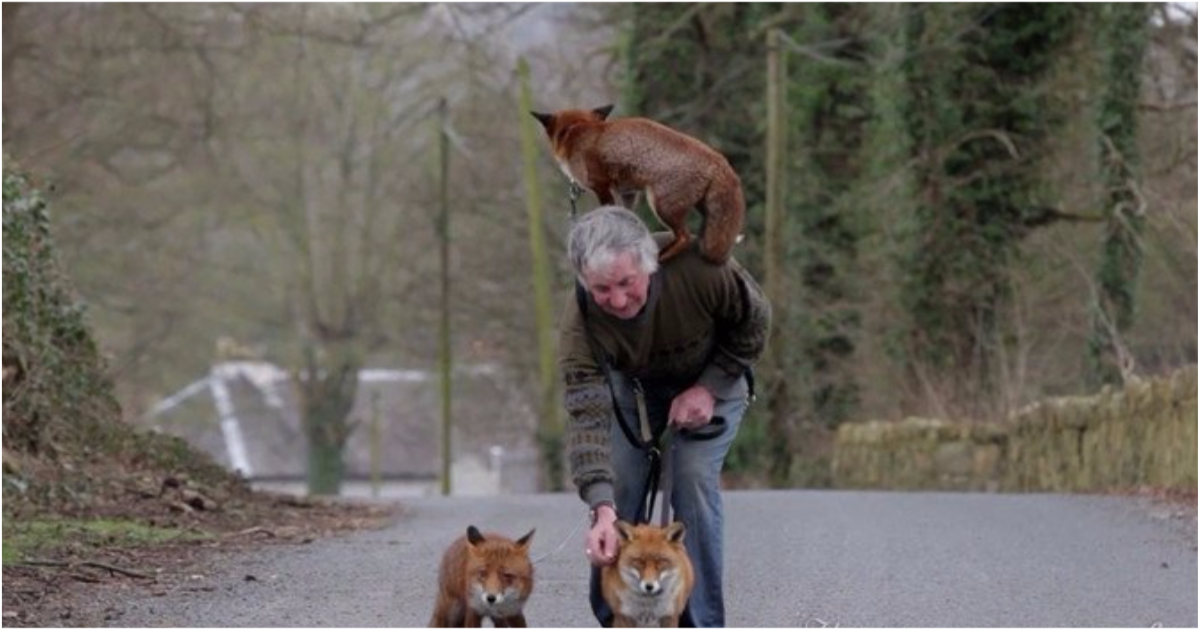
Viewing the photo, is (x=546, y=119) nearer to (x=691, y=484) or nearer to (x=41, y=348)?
(x=691, y=484)

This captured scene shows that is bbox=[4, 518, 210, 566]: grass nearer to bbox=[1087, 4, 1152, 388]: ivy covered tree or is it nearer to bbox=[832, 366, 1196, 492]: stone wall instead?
bbox=[832, 366, 1196, 492]: stone wall

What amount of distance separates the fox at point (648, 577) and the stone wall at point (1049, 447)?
11.5 meters

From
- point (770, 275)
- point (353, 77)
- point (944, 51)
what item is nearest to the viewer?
point (944, 51)

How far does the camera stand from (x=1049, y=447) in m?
23.8

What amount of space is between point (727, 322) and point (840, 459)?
23.7 m

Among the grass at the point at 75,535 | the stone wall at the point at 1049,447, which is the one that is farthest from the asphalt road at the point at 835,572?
the stone wall at the point at 1049,447

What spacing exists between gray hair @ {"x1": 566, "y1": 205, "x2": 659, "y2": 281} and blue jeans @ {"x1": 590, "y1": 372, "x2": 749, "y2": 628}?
2.05 feet

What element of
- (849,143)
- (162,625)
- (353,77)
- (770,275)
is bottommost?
(162,625)

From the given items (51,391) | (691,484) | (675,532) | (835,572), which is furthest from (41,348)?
(675,532)

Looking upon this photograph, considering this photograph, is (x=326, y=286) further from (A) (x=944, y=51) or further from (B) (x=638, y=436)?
(B) (x=638, y=436)

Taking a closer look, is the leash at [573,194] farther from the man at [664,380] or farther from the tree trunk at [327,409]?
the tree trunk at [327,409]

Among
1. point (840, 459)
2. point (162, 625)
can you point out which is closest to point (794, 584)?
point (162, 625)

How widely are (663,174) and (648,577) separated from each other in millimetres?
2173

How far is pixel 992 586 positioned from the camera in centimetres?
1180
